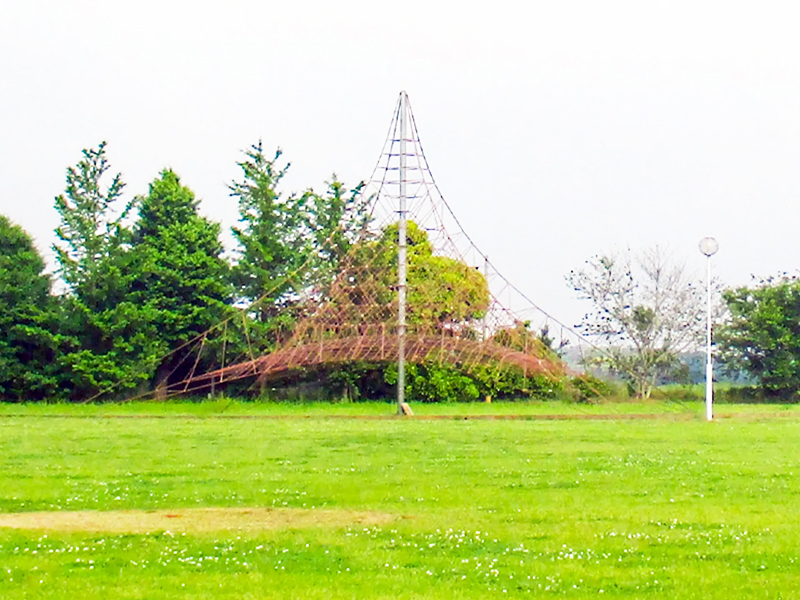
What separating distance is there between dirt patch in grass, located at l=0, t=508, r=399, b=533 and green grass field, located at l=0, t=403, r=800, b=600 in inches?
1.5

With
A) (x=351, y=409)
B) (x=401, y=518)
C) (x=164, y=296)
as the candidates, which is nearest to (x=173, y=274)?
(x=164, y=296)

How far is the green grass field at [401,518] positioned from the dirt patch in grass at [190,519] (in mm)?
38

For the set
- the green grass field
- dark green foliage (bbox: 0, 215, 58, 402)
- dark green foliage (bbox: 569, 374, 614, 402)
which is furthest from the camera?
dark green foliage (bbox: 0, 215, 58, 402)

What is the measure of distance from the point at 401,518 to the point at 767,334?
44.5m

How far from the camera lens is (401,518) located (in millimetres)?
10984

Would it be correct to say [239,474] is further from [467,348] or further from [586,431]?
[467,348]

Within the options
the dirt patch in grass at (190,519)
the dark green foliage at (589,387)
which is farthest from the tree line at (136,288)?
the dirt patch in grass at (190,519)

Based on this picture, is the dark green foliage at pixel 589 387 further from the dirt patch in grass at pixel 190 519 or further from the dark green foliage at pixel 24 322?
the dirt patch in grass at pixel 190 519

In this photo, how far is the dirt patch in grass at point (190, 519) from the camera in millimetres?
10430

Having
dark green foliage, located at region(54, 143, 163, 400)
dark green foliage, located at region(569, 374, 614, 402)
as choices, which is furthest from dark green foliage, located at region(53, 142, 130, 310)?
dark green foliage, located at region(569, 374, 614, 402)

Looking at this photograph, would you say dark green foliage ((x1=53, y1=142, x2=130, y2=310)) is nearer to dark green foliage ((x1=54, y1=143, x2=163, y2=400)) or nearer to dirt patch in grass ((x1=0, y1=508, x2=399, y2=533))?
dark green foliage ((x1=54, y1=143, x2=163, y2=400))

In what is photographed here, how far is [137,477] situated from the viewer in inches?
590

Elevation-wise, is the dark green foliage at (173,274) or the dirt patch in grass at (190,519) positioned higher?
the dark green foliage at (173,274)

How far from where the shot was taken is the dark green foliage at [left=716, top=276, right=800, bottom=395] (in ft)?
170
